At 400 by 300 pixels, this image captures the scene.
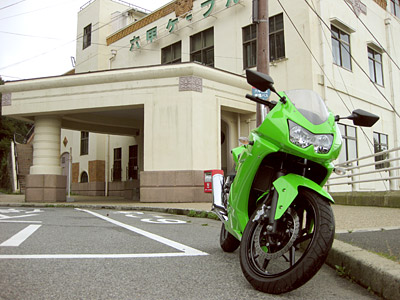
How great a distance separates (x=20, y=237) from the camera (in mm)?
4910

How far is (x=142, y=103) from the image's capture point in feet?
44.4

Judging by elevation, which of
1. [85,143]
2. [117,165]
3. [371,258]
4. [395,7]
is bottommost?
[371,258]

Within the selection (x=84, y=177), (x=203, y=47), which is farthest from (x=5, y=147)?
(x=203, y=47)

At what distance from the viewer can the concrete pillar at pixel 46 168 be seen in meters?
14.4

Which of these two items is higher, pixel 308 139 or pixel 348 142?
pixel 348 142

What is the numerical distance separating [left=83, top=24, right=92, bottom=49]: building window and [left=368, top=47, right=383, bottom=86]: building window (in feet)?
56.8

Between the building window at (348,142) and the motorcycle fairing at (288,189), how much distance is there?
42.4 ft

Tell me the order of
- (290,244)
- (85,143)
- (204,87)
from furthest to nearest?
(85,143), (204,87), (290,244)

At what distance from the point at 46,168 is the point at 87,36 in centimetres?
1411

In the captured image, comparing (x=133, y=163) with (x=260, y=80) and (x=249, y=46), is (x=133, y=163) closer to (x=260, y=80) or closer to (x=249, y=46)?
→ (x=249, y=46)

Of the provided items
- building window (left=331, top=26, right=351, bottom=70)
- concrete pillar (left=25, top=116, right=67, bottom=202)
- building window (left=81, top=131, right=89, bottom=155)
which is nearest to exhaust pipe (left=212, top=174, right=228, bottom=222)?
concrete pillar (left=25, top=116, right=67, bottom=202)

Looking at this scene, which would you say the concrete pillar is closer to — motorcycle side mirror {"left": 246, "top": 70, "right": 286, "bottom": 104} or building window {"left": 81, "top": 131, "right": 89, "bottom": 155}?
building window {"left": 81, "top": 131, "right": 89, "bottom": 155}

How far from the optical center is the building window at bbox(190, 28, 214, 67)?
58.5 ft

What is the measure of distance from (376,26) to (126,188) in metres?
14.6
